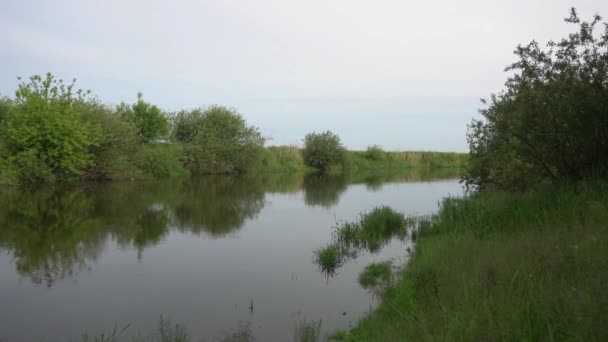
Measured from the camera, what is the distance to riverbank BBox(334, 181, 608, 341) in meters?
3.38

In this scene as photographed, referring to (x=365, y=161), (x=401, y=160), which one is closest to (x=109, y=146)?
(x=365, y=161)

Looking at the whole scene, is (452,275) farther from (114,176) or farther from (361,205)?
(114,176)

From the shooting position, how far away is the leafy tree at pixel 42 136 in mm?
25609

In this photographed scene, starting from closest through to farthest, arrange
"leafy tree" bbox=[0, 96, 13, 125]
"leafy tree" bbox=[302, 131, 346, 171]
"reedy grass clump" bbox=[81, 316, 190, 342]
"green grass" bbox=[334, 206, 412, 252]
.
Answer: "reedy grass clump" bbox=[81, 316, 190, 342] < "green grass" bbox=[334, 206, 412, 252] < "leafy tree" bbox=[0, 96, 13, 125] < "leafy tree" bbox=[302, 131, 346, 171]

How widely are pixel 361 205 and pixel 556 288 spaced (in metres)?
15.3

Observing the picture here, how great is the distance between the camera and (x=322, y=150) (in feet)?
174

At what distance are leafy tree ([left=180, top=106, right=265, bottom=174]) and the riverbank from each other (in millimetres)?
36445

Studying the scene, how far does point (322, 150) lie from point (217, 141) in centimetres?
1509

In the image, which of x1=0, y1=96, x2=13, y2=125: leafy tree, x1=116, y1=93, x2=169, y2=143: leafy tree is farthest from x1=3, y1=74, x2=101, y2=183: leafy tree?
x1=116, y1=93, x2=169, y2=143: leafy tree

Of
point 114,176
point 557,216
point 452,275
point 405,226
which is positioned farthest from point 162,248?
point 114,176

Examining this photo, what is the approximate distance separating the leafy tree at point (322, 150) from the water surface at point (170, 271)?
3554 centimetres

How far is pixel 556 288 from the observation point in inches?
152

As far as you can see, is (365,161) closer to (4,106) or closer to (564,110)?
(4,106)

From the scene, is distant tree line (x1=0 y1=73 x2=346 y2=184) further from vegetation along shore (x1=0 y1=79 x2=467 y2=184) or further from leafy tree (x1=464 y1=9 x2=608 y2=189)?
leafy tree (x1=464 y1=9 x2=608 y2=189)
